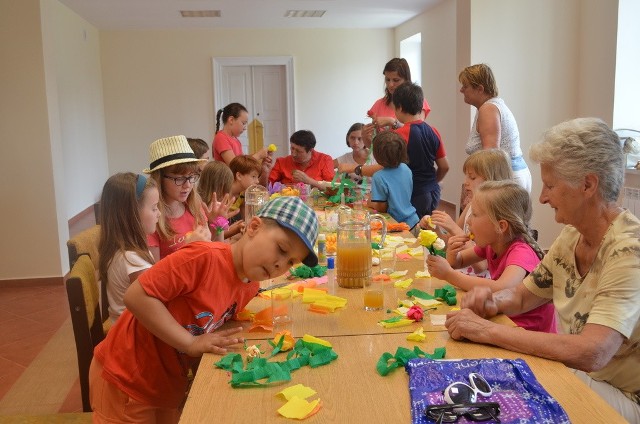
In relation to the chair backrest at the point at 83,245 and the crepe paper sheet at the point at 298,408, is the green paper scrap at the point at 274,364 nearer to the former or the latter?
the crepe paper sheet at the point at 298,408

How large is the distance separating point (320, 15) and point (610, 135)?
9558 mm

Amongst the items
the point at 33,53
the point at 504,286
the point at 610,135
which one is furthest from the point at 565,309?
the point at 33,53

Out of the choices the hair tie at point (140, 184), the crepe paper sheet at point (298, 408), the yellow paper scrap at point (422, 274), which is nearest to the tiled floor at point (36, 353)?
the hair tie at point (140, 184)

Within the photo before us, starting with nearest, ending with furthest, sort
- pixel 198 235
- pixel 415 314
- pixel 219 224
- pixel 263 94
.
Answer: pixel 415 314
pixel 198 235
pixel 219 224
pixel 263 94

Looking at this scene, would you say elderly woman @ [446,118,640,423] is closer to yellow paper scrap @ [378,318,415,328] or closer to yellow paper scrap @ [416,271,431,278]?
yellow paper scrap @ [378,318,415,328]

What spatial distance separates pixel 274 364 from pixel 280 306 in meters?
0.38

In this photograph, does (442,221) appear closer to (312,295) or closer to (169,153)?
(312,295)

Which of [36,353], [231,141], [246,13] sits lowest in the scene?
[36,353]

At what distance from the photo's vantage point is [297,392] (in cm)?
144

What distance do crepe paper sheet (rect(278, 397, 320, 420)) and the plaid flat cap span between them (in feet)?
1.50

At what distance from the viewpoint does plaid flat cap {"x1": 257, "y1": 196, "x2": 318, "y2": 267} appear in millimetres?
1678

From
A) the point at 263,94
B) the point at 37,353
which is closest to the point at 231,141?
the point at 37,353

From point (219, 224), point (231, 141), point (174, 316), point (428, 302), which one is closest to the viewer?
point (174, 316)

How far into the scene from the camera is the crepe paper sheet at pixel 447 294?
6.90ft
